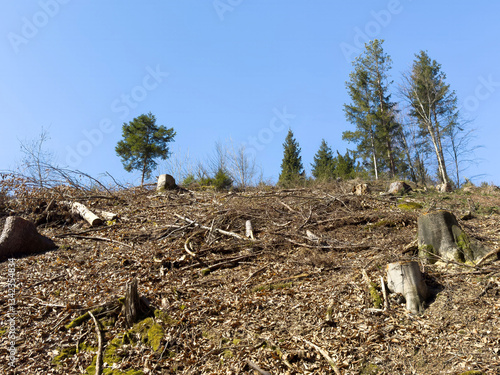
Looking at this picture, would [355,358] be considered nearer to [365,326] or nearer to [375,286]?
[365,326]

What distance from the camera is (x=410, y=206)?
9578mm

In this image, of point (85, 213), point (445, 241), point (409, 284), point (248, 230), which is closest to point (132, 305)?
point (248, 230)

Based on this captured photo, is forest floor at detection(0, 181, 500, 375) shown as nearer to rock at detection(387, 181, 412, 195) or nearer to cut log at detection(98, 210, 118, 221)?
cut log at detection(98, 210, 118, 221)

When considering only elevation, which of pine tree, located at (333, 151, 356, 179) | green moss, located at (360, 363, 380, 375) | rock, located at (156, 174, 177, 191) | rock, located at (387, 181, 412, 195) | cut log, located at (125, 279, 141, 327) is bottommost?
green moss, located at (360, 363, 380, 375)

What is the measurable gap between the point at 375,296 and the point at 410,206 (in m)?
5.54

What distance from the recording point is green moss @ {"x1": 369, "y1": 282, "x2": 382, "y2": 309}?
4.66 metres

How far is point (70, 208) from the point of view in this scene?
10359 millimetres

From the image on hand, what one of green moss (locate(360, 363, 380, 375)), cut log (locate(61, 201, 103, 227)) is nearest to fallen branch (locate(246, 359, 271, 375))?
green moss (locate(360, 363, 380, 375))

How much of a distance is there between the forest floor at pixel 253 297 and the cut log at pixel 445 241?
0.26 m

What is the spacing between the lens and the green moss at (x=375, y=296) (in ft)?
15.3

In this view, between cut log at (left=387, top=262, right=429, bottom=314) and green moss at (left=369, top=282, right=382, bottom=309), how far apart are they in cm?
20

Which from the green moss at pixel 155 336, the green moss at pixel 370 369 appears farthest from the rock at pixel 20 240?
the green moss at pixel 370 369

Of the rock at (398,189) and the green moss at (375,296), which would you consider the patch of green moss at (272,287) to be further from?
the rock at (398,189)

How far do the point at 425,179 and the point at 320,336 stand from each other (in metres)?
22.9
